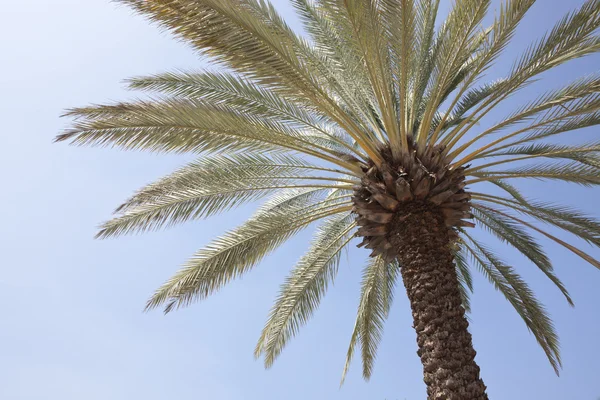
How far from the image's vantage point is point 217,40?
618 centimetres

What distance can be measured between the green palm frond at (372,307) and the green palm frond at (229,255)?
2332 millimetres

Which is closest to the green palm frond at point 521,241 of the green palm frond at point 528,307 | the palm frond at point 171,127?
the green palm frond at point 528,307

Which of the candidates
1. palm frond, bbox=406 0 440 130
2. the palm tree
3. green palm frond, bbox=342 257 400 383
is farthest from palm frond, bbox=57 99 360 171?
green palm frond, bbox=342 257 400 383

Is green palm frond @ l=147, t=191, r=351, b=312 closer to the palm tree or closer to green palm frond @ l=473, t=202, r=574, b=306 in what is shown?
the palm tree

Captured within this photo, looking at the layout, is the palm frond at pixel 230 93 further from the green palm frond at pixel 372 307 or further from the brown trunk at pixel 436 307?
the green palm frond at pixel 372 307

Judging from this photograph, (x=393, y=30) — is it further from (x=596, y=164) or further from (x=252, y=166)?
(x=596, y=164)

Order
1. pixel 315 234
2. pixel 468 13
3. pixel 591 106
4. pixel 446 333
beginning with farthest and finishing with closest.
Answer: pixel 315 234
pixel 591 106
pixel 468 13
pixel 446 333

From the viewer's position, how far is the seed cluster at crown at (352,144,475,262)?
7.07 metres

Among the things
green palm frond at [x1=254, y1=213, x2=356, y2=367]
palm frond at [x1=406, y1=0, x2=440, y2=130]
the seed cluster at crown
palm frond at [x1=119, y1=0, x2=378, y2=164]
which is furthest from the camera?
green palm frond at [x1=254, y1=213, x2=356, y2=367]

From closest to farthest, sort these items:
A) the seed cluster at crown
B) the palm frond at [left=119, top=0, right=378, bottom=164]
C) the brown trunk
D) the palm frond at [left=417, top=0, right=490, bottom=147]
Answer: the brown trunk < the palm frond at [left=119, top=0, right=378, bottom=164] < the palm frond at [left=417, top=0, right=490, bottom=147] < the seed cluster at crown

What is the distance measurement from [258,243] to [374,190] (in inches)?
87.1

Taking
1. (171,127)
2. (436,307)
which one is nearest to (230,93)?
(171,127)

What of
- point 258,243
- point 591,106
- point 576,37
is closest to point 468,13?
point 576,37

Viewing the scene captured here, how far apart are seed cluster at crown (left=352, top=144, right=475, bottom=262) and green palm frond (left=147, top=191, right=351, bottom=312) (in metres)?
1.04
